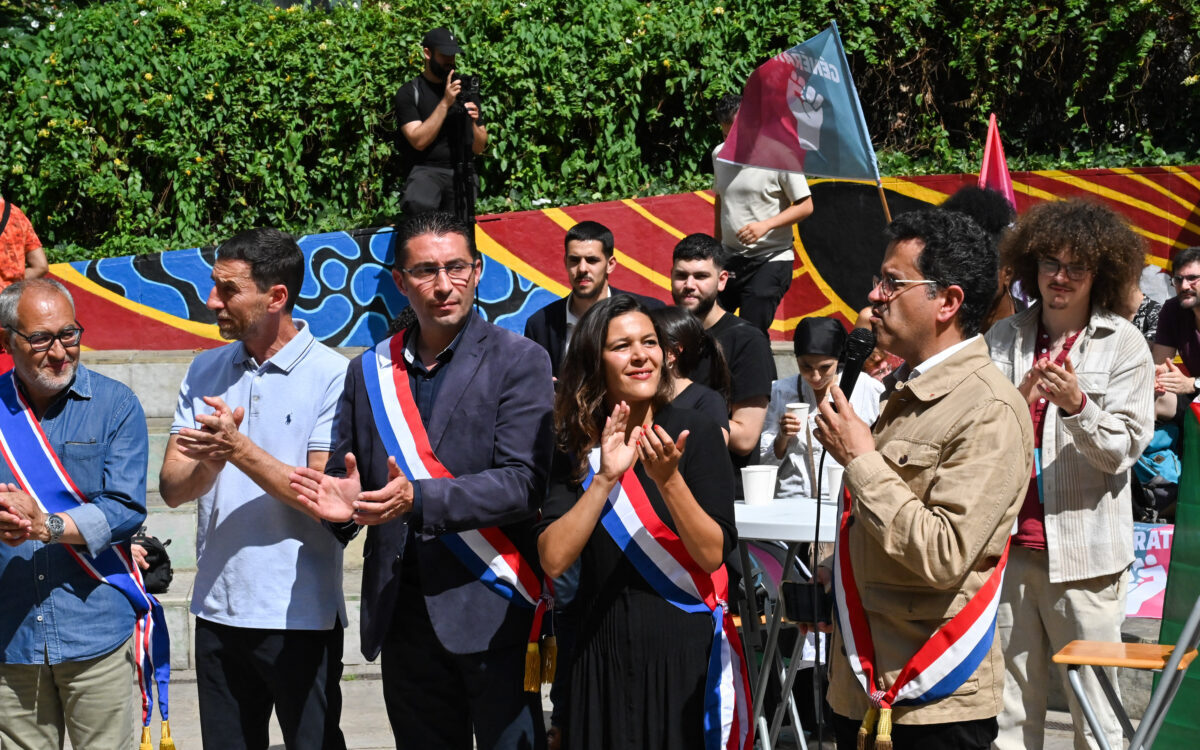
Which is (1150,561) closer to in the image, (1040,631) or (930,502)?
(1040,631)

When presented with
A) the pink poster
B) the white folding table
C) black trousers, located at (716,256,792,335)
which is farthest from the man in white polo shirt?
black trousers, located at (716,256,792,335)

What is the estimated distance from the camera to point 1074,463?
4.16m

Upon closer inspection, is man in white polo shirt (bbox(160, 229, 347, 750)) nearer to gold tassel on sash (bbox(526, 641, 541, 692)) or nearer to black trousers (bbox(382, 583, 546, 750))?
black trousers (bbox(382, 583, 546, 750))

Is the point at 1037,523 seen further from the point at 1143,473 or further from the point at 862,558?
the point at 1143,473

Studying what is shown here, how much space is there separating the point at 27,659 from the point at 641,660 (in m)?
2.03

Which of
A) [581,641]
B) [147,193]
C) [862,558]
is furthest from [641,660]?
[147,193]

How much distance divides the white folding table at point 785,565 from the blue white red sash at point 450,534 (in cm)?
78

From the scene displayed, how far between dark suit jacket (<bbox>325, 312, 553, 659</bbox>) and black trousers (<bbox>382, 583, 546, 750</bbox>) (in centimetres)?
7

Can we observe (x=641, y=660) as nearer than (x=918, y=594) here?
No

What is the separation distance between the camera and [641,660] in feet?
11.7

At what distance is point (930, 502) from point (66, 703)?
Answer: 115 inches

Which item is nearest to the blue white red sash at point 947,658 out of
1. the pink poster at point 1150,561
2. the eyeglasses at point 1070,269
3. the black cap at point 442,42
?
the eyeglasses at point 1070,269

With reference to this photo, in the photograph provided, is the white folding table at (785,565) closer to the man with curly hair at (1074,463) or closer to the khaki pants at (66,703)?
the man with curly hair at (1074,463)

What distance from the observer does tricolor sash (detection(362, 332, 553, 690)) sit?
372 centimetres
